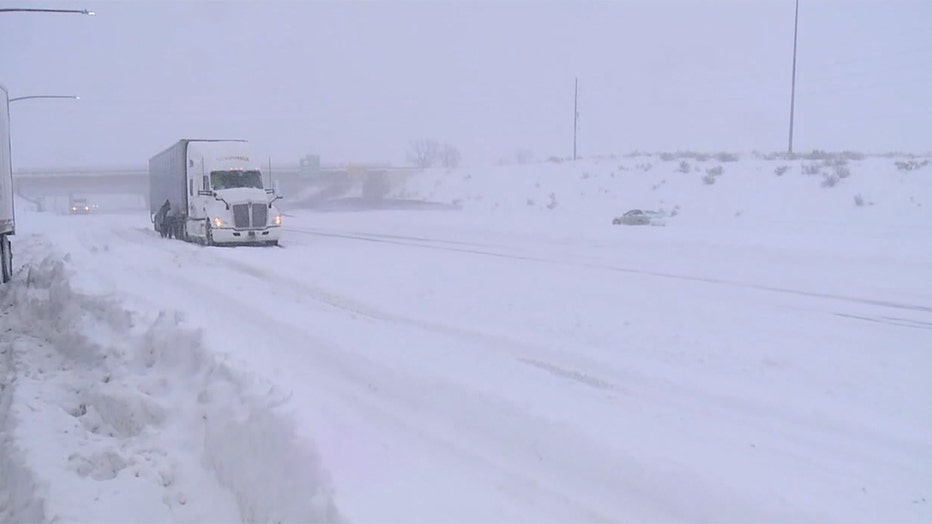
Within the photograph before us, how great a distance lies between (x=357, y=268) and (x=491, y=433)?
12.9m

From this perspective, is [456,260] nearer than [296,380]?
No

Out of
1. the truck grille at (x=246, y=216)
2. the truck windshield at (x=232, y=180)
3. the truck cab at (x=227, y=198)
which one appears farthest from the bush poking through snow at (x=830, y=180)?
the truck grille at (x=246, y=216)

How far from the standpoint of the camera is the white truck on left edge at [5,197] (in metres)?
18.9

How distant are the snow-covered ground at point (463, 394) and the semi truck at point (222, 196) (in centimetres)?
1085

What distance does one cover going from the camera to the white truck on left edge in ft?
62.0

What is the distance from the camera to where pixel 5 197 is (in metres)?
20.1

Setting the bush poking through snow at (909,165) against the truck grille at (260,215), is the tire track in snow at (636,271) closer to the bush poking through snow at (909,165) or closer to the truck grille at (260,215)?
the truck grille at (260,215)

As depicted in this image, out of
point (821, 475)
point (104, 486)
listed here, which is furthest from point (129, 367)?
point (821, 475)

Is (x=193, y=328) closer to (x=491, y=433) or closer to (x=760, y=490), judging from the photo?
(x=491, y=433)

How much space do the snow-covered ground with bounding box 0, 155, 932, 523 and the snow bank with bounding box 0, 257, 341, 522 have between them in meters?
0.03

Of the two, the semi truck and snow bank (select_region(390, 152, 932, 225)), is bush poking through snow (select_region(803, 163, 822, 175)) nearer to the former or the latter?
snow bank (select_region(390, 152, 932, 225))

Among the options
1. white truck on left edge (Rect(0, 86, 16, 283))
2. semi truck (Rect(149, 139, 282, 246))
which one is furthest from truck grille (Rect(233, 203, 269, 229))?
white truck on left edge (Rect(0, 86, 16, 283))

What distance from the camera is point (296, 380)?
27.5 feet

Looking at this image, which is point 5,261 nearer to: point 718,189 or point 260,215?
point 260,215
